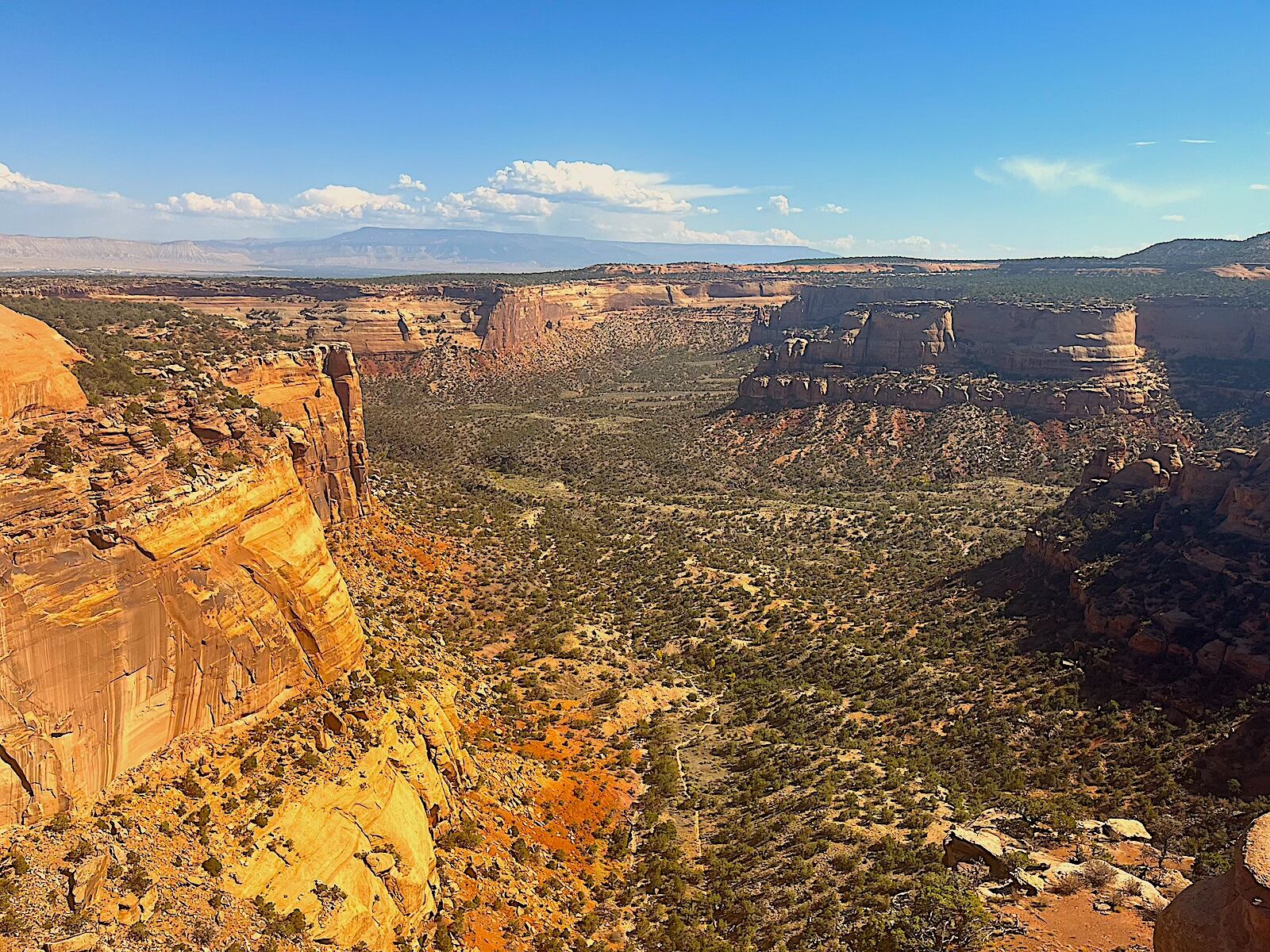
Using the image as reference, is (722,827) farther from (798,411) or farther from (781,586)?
(798,411)

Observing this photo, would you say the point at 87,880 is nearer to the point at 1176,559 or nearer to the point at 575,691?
the point at 575,691

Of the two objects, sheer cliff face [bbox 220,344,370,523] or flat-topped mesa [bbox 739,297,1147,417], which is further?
flat-topped mesa [bbox 739,297,1147,417]

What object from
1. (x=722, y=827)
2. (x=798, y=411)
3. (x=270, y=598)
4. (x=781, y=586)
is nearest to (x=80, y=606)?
(x=270, y=598)

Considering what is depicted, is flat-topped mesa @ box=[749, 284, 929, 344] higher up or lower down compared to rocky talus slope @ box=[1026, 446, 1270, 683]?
higher up

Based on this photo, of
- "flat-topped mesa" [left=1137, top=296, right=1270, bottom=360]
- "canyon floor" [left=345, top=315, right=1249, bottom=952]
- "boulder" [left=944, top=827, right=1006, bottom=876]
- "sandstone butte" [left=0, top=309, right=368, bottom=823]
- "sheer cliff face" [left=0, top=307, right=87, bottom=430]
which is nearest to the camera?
"sandstone butte" [left=0, top=309, right=368, bottom=823]

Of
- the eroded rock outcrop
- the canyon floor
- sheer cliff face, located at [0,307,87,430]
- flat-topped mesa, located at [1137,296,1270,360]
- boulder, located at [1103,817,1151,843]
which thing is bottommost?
the canyon floor

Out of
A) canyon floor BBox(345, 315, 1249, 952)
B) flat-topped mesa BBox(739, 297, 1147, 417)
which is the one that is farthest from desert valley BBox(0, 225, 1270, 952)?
flat-topped mesa BBox(739, 297, 1147, 417)

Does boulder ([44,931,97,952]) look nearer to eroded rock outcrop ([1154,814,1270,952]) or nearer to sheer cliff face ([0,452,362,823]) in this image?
sheer cliff face ([0,452,362,823])
